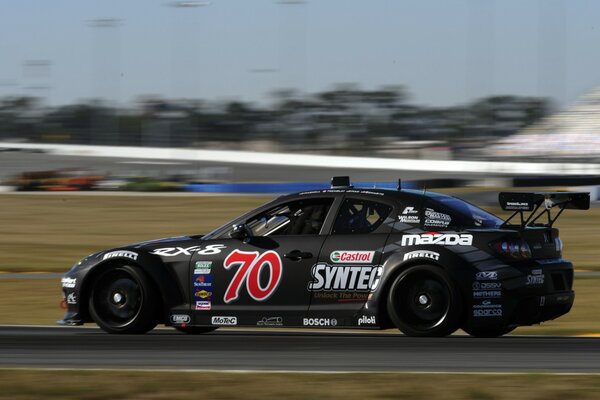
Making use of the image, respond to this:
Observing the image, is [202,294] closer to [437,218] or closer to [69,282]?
[69,282]

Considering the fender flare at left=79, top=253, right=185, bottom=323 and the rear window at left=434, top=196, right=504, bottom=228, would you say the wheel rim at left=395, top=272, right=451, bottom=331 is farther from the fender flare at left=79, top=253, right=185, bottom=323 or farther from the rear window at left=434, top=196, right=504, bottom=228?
the fender flare at left=79, top=253, right=185, bottom=323

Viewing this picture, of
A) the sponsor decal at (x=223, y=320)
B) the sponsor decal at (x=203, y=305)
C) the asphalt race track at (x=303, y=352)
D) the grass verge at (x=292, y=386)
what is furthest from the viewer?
the sponsor decal at (x=203, y=305)

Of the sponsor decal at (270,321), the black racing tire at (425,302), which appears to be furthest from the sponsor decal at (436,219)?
the sponsor decal at (270,321)

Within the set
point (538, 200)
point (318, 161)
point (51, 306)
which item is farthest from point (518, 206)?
point (318, 161)

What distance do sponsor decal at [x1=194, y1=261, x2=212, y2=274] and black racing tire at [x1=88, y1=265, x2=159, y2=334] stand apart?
398mm

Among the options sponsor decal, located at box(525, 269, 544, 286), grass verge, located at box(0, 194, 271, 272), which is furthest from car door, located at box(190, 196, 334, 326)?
grass verge, located at box(0, 194, 271, 272)

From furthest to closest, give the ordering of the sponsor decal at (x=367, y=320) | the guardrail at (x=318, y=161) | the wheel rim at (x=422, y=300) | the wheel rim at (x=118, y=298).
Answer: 1. the guardrail at (x=318, y=161)
2. the wheel rim at (x=118, y=298)
3. the sponsor decal at (x=367, y=320)
4. the wheel rim at (x=422, y=300)

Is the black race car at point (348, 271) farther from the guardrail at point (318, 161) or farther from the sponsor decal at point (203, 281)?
the guardrail at point (318, 161)

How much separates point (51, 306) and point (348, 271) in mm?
5951

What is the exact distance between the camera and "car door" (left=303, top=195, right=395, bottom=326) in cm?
838

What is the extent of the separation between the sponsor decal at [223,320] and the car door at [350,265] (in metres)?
0.64

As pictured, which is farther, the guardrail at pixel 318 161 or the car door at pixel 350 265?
the guardrail at pixel 318 161

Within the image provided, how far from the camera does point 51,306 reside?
521 inches

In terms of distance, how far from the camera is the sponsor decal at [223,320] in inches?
344
